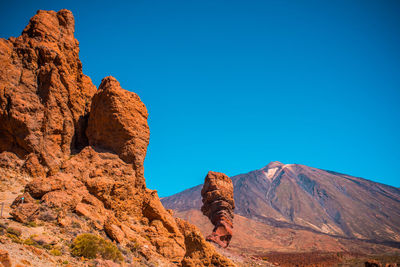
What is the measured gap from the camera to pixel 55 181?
37.7ft

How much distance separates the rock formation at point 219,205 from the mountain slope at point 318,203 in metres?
81.5

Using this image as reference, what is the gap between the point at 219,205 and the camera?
27.3m

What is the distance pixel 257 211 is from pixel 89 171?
134 metres

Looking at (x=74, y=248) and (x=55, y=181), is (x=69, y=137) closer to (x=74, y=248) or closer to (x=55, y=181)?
(x=55, y=181)

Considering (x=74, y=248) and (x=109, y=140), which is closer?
(x=74, y=248)

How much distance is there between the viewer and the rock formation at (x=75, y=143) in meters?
11.8

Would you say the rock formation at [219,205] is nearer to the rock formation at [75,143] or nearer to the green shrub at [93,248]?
the rock formation at [75,143]

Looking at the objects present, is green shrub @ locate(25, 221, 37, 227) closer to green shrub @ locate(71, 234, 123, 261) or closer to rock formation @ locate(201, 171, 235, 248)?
green shrub @ locate(71, 234, 123, 261)

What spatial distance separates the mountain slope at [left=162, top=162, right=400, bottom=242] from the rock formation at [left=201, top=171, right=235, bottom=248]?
81498mm

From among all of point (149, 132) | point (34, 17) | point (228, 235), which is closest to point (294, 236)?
point (228, 235)

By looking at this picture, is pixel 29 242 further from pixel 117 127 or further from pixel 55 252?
pixel 117 127

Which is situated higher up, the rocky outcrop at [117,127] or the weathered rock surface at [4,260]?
the rocky outcrop at [117,127]

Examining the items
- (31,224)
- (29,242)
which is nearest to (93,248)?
(29,242)

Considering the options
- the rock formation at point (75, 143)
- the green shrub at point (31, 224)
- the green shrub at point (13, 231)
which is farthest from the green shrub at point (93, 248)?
the green shrub at point (13, 231)
